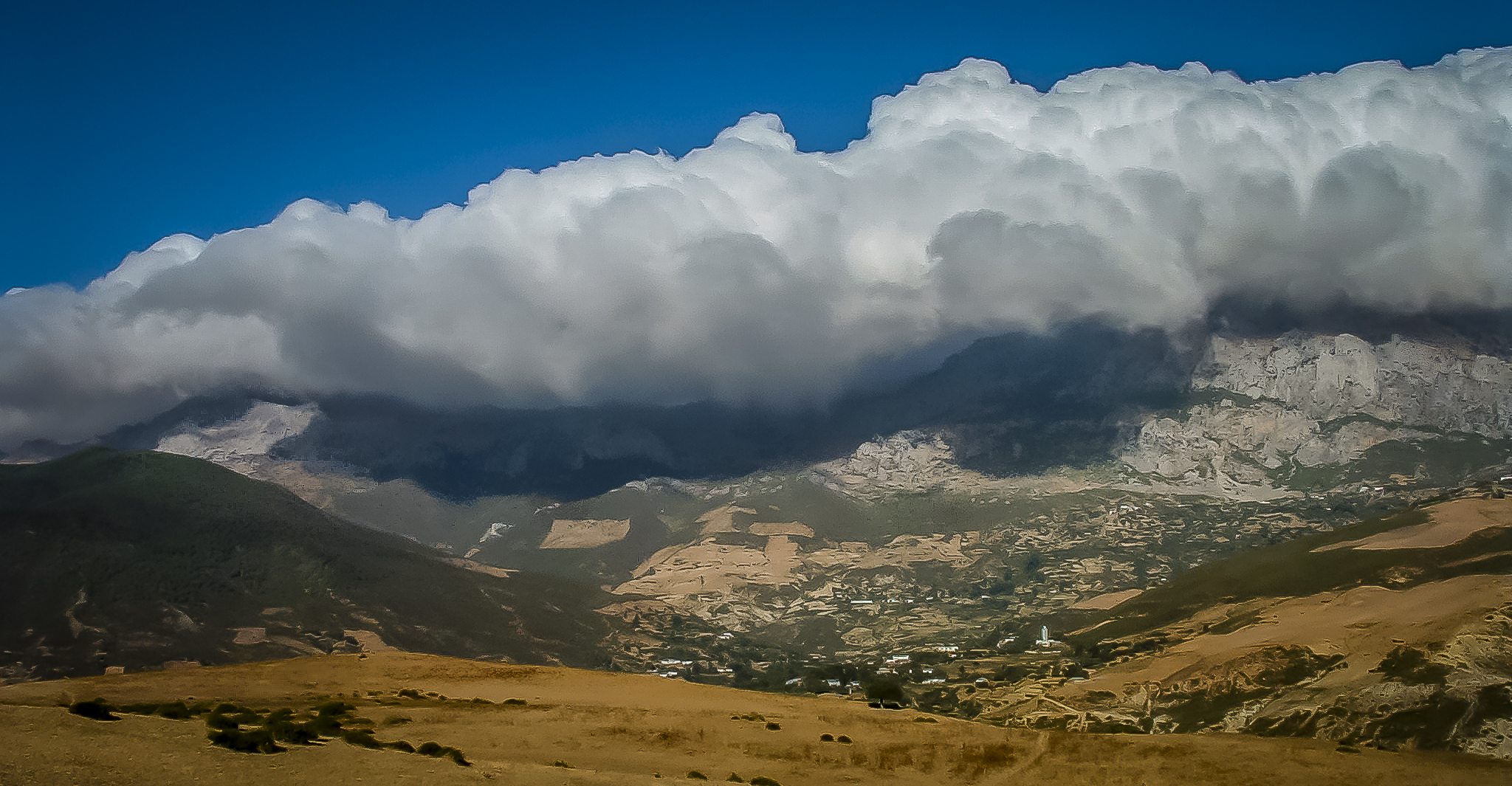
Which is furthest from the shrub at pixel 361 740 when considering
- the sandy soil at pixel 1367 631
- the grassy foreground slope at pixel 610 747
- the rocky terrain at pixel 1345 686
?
the sandy soil at pixel 1367 631

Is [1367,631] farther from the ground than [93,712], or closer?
closer

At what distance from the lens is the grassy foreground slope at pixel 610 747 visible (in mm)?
50562

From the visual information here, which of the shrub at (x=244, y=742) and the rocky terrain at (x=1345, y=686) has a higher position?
the shrub at (x=244, y=742)

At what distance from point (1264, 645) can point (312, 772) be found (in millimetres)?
162049

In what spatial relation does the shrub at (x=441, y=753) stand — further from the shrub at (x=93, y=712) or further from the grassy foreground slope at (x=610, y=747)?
the shrub at (x=93, y=712)

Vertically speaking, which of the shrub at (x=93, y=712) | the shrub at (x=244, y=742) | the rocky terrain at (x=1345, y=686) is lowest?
the rocky terrain at (x=1345, y=686)

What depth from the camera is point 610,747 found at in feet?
251

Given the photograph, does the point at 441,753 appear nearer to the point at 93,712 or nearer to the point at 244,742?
the point at 244,742

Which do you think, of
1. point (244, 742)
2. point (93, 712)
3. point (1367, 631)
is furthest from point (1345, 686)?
point (93, 712)

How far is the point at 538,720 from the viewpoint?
3292 inches

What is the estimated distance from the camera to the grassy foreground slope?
50.6m

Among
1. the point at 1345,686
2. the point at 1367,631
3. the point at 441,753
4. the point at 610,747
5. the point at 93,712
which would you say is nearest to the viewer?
the point at 93,712

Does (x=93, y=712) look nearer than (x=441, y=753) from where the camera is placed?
Yes

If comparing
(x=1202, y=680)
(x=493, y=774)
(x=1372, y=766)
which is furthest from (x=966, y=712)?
(x=493, y=774)
